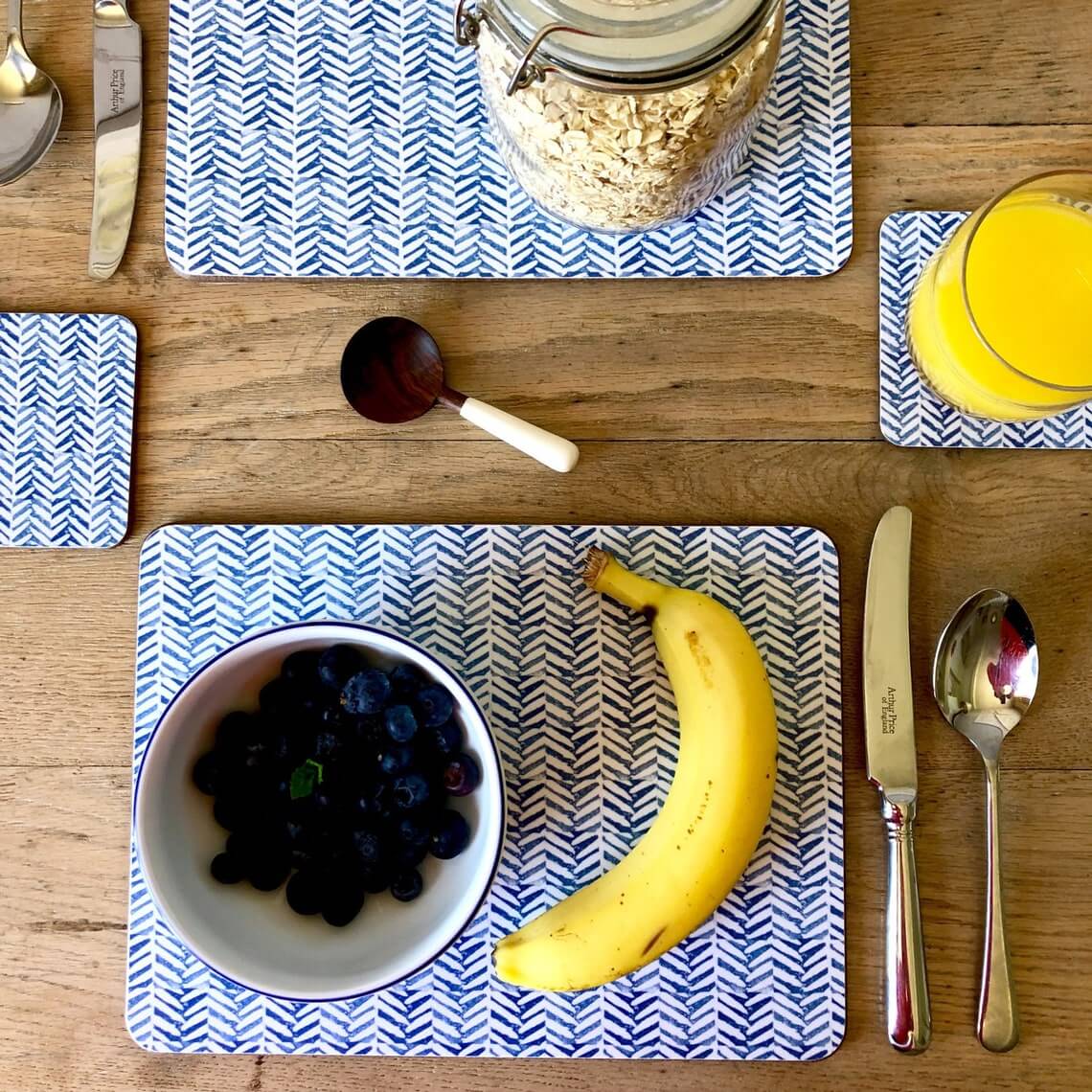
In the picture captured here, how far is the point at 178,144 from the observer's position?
31.8 inches

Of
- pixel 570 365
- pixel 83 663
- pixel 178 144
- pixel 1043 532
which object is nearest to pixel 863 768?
pixel 1043 532

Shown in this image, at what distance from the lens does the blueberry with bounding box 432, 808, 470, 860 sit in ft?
2.23

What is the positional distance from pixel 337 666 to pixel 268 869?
14cm

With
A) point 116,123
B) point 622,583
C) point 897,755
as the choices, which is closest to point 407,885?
point 622,583

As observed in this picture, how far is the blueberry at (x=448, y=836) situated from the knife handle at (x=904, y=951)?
0.30m

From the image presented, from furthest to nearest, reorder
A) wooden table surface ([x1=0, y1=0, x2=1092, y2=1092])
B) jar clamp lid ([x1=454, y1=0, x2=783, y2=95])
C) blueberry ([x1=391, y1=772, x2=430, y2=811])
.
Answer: wooden table surface ([x1=0, y1=0, x2=1092, y2=1092]), blueberry ([x1=391, y1=772, x2=430, y2=811]), jar clamp lid ([x1=454, y1=0, x2=783, y2=95])

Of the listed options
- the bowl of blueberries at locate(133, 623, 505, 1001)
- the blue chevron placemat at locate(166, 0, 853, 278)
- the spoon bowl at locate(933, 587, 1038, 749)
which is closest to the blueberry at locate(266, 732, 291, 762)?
the bowl of blueberries at locate(133, 623, 505, 1001)

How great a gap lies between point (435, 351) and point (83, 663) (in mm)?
348

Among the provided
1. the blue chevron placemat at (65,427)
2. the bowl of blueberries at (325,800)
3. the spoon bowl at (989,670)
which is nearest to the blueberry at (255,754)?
the bowl of blueberries at (325,800)

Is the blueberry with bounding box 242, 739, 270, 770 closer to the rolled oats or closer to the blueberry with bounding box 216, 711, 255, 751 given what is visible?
the blueberry with bounding box 216, 711, 255, 751

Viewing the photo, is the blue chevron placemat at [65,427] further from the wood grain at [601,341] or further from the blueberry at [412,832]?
the blueberry at [412,832]

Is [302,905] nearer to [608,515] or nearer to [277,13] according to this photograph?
[608,515]

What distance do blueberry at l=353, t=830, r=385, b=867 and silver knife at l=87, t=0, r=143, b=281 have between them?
1.52 feet

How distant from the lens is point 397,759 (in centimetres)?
67
